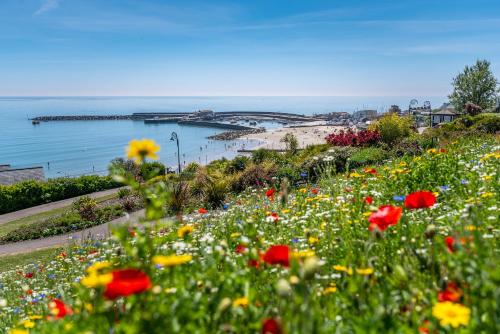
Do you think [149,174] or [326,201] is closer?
[149,174]

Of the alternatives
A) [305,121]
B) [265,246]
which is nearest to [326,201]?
[265,246]

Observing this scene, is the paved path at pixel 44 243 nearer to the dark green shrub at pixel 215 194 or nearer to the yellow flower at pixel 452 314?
the dark green shrub at pixel 215 194

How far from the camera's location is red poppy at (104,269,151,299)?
1745 mm

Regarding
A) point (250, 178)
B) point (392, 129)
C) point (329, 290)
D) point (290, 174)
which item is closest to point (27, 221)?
point (250, 178)

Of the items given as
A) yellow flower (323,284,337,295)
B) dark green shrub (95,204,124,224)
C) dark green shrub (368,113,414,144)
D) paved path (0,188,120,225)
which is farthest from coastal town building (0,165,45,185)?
yellow flower (323,284,337,295)

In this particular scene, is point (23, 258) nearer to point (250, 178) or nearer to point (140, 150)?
point (250, 178)

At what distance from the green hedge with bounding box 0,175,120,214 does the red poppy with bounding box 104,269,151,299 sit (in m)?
29.3

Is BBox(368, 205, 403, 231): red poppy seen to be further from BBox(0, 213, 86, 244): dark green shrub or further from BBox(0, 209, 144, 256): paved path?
BBox(0, 213, 86, 244): dark green shrub

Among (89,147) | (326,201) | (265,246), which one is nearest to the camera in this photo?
(265,246)

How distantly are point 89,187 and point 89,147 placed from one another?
317 feet

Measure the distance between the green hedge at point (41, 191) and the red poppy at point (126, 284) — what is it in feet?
96.0

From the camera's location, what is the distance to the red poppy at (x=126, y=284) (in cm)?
175

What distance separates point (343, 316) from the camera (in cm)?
251

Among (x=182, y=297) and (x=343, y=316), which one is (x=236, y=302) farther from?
(x=343, y=316)
